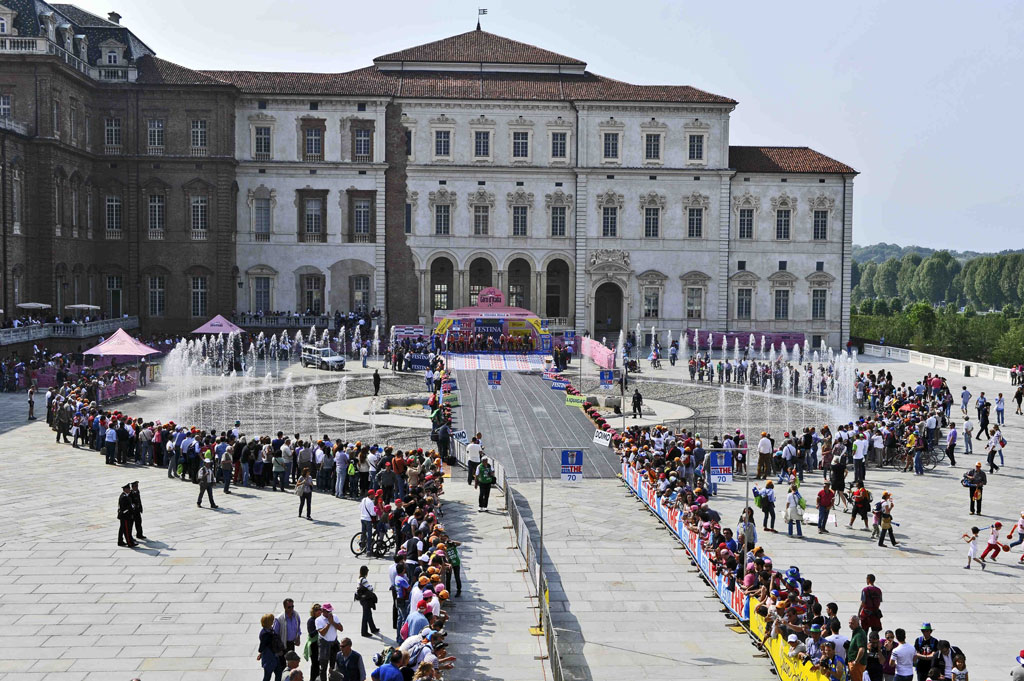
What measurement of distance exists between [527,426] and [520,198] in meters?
33.7

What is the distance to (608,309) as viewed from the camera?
7381 cm

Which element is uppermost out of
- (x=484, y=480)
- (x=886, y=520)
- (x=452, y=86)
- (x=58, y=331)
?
(x=452, y=86)

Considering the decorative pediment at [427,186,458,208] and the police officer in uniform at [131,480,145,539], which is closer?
the police officer in uniform at [131,480,145,539]

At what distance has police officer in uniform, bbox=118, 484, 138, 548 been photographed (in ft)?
72.3

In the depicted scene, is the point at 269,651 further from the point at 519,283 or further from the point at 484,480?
the point at 519,283

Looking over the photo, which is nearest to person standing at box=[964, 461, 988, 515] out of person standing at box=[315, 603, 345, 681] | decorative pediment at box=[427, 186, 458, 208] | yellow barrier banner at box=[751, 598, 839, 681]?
yellow barrier banner at box=[751, 598, 839, 681]

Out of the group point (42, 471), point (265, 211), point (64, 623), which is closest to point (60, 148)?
point (265, 211)

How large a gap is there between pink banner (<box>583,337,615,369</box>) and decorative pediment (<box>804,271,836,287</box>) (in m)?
18.3

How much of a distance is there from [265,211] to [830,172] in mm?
36203

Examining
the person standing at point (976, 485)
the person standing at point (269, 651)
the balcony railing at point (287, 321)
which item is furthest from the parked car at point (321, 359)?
the person standing at point (269, 651)

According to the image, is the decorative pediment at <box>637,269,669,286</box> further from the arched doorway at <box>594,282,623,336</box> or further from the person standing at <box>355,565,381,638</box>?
the person standing at <box>355,565,381,638</box>

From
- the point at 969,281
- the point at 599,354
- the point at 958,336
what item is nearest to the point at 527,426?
the point at 599,354

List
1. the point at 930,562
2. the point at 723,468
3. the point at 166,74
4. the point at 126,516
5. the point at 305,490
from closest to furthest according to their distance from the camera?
the point at 126,516 → the point at 930,562 → the point at 305,490 → the point at 723,468 → the point at 166,74

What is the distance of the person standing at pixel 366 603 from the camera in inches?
675
